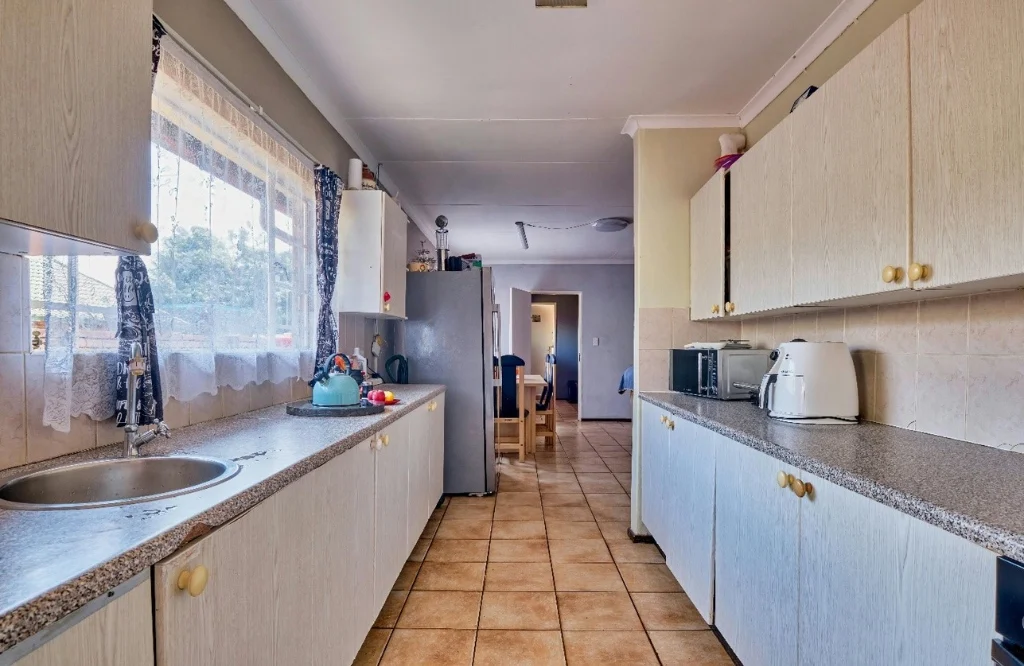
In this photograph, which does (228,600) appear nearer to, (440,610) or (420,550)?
(440,610)

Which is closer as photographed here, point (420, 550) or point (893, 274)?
point (893, 274)

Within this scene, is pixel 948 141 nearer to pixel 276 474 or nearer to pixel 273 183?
pixel 276 474

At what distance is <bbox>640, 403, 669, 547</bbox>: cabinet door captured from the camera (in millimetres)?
2355

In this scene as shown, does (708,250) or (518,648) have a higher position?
(708,250)

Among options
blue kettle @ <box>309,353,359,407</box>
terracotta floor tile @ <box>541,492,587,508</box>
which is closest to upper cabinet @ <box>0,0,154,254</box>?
blue kettle @ <box>309,353,359,407</box>

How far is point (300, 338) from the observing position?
2301mm

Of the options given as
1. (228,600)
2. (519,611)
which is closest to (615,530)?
(519,611)

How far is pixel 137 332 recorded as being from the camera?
4.17 ft

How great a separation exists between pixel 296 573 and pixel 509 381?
12.5ft

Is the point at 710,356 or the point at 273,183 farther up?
the point at 273,183

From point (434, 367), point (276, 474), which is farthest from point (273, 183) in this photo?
point (434, 367)

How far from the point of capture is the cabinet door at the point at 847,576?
36.0 inches

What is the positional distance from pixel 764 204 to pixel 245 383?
210cm

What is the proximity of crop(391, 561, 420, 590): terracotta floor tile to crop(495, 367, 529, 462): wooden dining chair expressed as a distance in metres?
2.26
